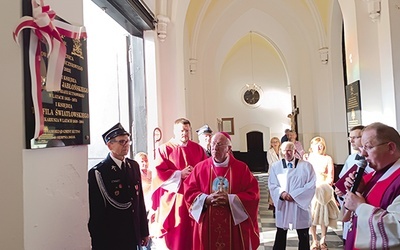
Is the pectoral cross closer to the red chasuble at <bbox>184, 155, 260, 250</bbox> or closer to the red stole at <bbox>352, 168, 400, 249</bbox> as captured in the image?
the red chasuble at <bbox>184, 155, 260, 250</bbox>

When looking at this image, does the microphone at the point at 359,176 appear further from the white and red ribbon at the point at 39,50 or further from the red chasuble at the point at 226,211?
the white and red ribbon at the point at 39,50

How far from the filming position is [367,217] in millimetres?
1890

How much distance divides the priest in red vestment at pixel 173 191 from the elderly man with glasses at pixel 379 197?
212 cm

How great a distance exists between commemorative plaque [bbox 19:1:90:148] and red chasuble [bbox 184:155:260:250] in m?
1.48

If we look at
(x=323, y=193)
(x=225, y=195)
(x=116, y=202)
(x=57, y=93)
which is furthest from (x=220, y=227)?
(x=323, y=193)

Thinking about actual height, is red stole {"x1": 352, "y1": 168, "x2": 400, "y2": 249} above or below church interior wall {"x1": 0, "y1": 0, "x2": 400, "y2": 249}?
below

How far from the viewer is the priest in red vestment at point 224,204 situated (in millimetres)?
3287

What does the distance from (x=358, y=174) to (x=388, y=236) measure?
0.39m

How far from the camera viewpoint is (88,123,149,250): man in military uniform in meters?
2.58

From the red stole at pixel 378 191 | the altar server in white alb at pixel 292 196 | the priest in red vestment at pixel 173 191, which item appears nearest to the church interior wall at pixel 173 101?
the priest in red vestment at pixel 173 191

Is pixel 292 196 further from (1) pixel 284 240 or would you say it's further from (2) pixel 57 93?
(2) pixel 57 93

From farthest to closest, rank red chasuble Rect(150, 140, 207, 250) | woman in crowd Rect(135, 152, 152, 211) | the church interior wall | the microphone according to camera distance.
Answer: woman in crowd Rect(135, 152, 152, 211), red chasuble Rect(150, 140, 207, 250), the microphone, the church interior wall

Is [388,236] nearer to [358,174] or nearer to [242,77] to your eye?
[358,174]

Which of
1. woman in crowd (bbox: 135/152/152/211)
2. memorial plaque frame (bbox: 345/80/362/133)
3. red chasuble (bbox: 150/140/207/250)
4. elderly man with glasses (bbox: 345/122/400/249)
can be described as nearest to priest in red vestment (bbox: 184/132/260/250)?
red chasuble (bbox: 150/140/207/250)
